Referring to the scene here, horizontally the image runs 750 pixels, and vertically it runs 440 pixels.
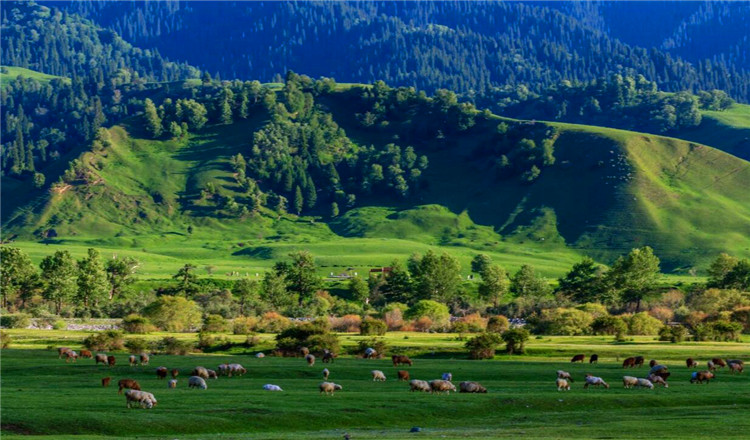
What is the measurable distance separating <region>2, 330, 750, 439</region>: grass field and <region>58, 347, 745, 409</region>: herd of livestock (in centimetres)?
80

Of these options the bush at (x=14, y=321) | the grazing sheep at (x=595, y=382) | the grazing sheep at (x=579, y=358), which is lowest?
the grazing sheep at (x=595, y=382)

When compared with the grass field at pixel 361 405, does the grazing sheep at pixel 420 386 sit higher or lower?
higher

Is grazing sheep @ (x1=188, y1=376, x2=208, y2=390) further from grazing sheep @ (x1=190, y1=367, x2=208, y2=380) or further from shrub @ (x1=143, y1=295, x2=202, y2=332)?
shrub @ (x1=143, y1=295, x2=202, y2=332)

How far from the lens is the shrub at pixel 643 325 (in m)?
135

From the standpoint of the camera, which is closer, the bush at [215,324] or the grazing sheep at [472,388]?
the grazing sheep at [472,388]

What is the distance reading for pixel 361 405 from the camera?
213 feet

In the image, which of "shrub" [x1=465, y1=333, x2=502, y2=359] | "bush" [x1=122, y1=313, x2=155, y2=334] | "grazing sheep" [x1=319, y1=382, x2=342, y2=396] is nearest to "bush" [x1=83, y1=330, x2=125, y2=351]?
"bush" [x1=122, y1=313, x2=155, y2=334]

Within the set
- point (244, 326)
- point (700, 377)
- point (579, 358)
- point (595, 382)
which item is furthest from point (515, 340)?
point (244, 326)

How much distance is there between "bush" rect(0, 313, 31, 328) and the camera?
145m

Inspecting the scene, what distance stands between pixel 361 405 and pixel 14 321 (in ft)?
306

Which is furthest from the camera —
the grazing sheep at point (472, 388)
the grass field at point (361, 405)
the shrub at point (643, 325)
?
the shrub at point (643, 325)

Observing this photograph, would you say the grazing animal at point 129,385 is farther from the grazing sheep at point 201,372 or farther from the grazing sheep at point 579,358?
the grazing sheep at point 579,358

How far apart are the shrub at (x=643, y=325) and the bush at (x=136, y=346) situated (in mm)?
60846

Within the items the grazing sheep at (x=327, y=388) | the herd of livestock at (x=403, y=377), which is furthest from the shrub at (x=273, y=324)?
the grazing sheep at (x=327, y=388)
